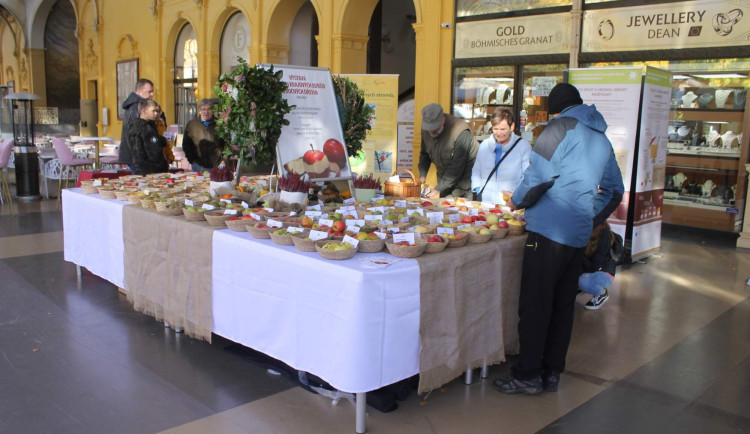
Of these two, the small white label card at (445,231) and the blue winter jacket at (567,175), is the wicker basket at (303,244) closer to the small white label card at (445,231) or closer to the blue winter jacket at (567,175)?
the small white label card at (445,231)

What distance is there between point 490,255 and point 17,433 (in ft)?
8.02

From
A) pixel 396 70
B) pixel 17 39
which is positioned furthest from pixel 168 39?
pixel 17 39

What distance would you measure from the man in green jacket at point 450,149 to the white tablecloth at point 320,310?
78.4 inches

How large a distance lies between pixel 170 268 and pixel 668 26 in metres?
6.42

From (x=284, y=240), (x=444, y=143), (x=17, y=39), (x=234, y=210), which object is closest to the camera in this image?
(x=284, y=240)

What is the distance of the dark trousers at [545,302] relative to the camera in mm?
3121

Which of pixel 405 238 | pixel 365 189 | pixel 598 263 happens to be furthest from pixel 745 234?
pixel 405 238

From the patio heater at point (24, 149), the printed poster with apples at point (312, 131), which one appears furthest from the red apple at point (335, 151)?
the patio heater at point (24, 149)

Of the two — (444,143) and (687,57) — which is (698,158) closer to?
(687,57)

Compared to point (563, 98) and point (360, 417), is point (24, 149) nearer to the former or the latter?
point (360, 417)

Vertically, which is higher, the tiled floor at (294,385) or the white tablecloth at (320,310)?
the white tablecloth at (320,310)

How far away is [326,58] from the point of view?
1144cm

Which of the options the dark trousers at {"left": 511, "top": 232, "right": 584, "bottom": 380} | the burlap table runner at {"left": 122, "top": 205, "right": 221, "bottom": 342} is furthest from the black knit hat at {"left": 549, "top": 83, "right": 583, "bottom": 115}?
the burlap table runner at {"left": 122, "top": 205, "right": 221, "bottom": 342}

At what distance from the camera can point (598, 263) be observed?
4180mm
